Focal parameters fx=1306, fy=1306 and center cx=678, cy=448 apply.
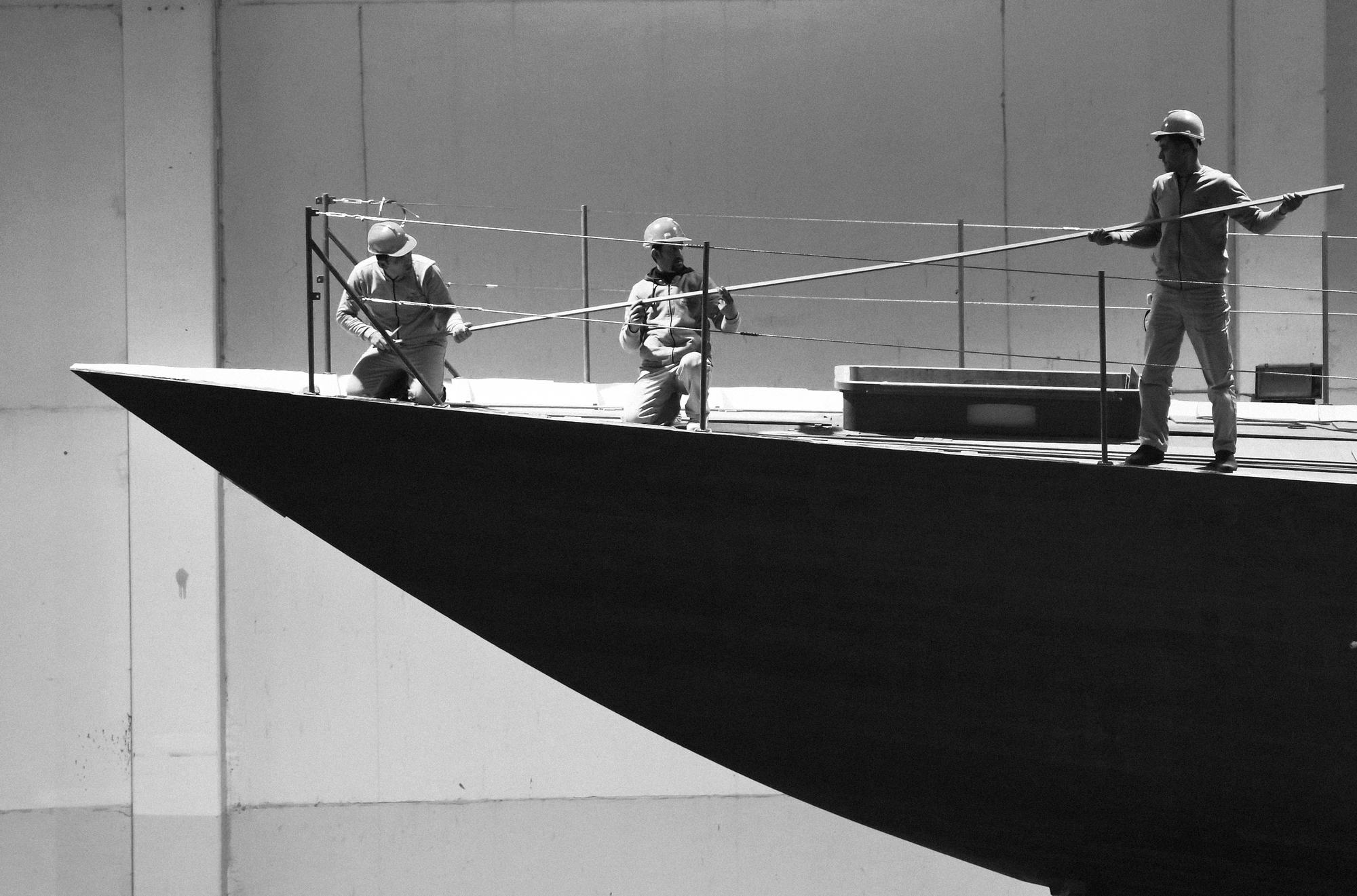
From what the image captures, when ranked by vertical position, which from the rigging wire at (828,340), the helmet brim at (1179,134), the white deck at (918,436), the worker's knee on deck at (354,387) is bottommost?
the white deck at (918,436)

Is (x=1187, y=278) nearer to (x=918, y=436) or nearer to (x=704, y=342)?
(x=918, y=436)

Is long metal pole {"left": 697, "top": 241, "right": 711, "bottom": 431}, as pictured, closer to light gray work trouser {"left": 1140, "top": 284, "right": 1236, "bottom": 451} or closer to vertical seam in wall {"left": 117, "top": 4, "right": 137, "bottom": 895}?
light gray work trouser {"left": 1140, "top": 284, "right": 1236, "bottom": 451}

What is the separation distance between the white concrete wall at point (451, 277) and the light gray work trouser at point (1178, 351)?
3509 mm

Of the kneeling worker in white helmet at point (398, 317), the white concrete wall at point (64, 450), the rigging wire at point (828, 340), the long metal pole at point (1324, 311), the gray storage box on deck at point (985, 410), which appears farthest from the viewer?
the white concrete wall at point (64, 450)

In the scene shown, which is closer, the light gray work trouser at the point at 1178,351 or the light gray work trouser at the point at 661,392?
the light gray work trouser at the point at 1178,351

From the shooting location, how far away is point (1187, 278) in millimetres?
3557

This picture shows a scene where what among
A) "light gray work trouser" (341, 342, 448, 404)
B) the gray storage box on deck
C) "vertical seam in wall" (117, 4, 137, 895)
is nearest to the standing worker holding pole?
the gray storage box on deck

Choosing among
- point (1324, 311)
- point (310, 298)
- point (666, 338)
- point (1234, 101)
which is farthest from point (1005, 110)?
point (310, 298)

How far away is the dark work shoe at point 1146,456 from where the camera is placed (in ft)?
11.8

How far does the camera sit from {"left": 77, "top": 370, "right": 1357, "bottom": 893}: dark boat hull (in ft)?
11.5

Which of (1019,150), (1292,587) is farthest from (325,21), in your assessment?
(1292,587)

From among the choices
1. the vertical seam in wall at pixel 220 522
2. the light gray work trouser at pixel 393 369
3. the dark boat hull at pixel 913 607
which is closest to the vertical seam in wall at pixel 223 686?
the vertical seam in wall at pixel 220 522

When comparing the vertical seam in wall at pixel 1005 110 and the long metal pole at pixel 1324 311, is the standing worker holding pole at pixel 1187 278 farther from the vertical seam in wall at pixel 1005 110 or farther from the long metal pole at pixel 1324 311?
the vertical seam in wall at pixel 1005 110

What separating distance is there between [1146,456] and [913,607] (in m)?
0.76
